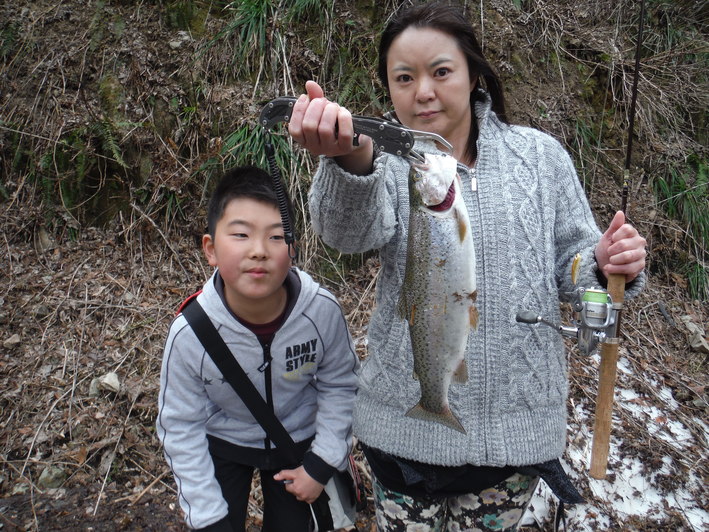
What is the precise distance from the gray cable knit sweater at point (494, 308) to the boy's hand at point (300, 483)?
0.55m

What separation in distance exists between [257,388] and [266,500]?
0.65 metres

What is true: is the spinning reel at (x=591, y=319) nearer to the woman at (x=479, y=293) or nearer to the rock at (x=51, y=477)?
the woman at (x=479, y=293)

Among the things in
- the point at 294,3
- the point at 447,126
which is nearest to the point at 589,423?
the point at 447,126

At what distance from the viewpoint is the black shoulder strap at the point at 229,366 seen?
2.49 meters

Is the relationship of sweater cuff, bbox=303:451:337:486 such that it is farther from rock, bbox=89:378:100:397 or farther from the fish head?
rock, bbox=89:378:100:397

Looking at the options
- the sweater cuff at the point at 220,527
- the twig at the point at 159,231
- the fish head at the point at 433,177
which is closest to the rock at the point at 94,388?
the twig at the point at 159,231

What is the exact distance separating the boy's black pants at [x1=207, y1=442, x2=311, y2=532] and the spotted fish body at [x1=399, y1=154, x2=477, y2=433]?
1.11 meters

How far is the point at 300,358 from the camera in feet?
8.61

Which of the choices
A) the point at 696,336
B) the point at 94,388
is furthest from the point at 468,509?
the point at 696,336

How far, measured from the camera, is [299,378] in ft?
8.72

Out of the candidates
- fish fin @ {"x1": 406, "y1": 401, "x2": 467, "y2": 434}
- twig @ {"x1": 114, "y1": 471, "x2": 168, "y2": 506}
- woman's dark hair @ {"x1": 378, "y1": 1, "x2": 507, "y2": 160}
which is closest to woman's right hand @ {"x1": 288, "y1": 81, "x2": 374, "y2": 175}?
woman's dark hair @ {"x1": 378, "y1": 1, "x2": 507, "y2": 160}

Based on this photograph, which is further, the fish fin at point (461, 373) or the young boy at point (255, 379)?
the young boy at point (255, 379)

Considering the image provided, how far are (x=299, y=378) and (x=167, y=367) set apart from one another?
0.60 m

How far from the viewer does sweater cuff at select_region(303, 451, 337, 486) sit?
2617mm
